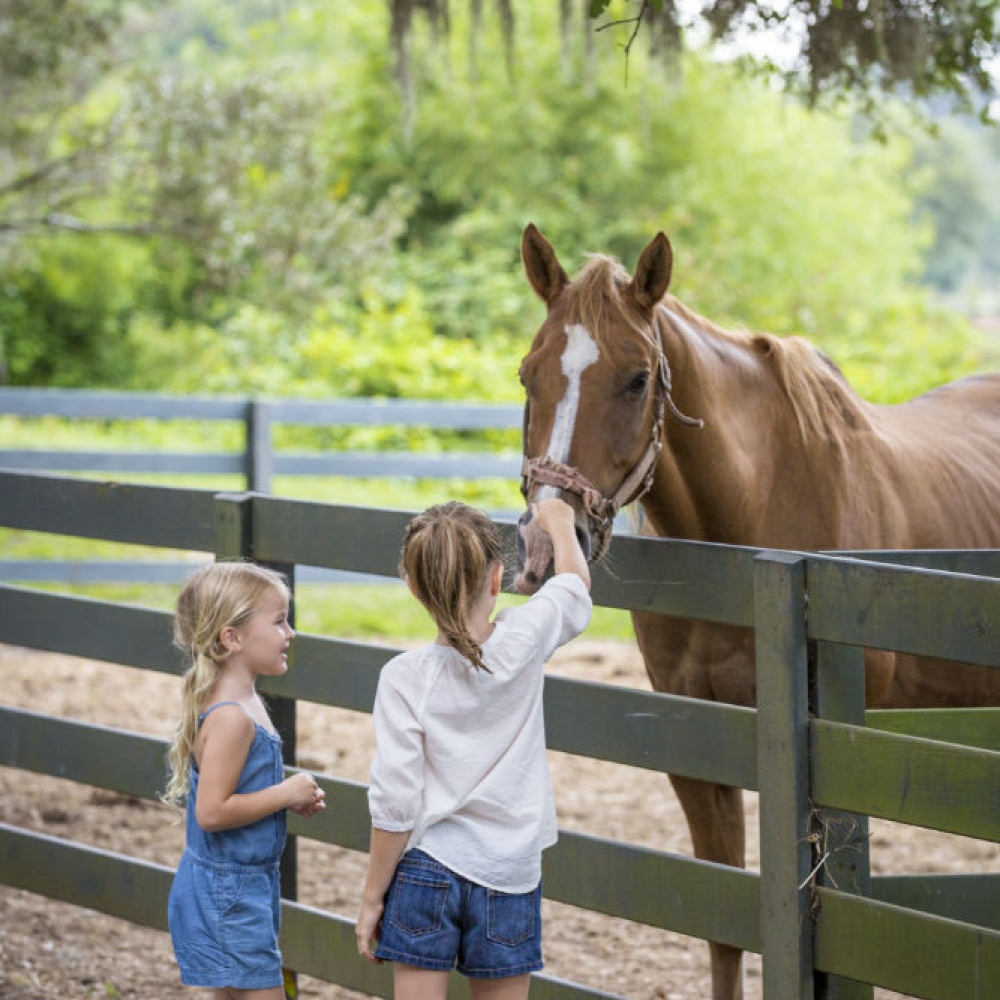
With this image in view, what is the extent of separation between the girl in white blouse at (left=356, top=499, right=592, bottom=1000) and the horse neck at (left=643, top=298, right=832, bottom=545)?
1.09 metres

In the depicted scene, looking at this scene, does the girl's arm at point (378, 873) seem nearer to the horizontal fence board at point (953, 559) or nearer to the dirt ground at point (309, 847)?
the dirt ground at point (309, 847)

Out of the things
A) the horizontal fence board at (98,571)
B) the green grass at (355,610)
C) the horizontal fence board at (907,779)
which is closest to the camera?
the horizontal fence board at (907,779)

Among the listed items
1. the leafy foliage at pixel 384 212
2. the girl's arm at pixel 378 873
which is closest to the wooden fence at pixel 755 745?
the girl's arm at pixel 378 873

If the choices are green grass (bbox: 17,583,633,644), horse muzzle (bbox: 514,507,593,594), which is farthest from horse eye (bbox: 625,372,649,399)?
green grass (bbox: 17,583,633,644)

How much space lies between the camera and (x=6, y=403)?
9656 millimetres

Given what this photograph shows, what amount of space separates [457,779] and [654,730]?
0.62 metres

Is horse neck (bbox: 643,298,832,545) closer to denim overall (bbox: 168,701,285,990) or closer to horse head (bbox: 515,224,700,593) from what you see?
horse head (bbox: 515,224,700,593)

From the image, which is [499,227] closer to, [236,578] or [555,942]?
[555,942]

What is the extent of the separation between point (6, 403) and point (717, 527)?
732cm

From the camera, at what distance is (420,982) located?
7.88ft

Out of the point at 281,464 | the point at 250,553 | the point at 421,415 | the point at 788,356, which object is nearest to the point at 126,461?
the point at 281,464

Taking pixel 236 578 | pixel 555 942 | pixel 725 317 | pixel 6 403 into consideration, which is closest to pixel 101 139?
pixel 6 403

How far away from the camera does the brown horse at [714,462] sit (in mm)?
3045

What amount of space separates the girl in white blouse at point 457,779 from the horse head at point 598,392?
48cm
